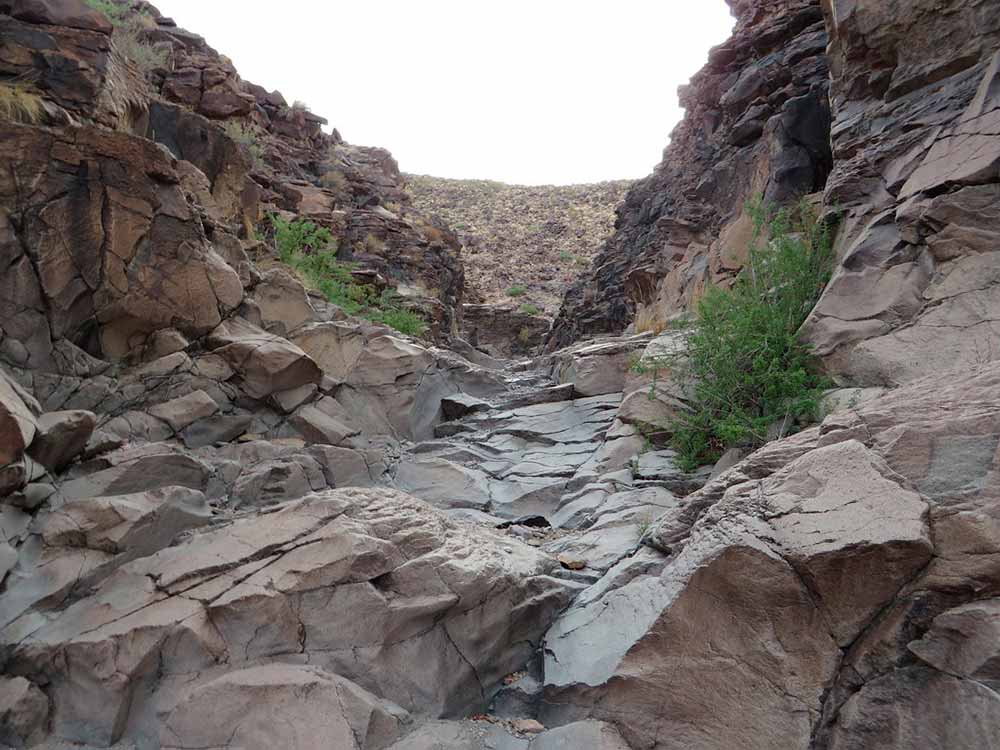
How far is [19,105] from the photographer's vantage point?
575 cm

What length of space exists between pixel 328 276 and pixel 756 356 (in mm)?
8174

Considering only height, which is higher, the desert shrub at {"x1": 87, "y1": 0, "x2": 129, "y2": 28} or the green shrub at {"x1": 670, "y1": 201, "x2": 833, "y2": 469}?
the desert shrub at {"x1": 87, "y1": 0, "x2": 129, "y2": 28}

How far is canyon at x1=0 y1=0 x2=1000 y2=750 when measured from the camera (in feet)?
8.20

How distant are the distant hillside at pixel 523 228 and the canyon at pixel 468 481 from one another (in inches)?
650

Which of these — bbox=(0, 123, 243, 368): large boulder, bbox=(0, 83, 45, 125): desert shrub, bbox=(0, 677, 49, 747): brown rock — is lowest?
bbox=(0, 677, 49, 747): brown rock

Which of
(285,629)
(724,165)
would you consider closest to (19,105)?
(285,629)

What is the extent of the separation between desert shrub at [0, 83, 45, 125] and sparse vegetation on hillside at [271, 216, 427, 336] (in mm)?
4456

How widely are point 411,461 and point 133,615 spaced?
4.17 m

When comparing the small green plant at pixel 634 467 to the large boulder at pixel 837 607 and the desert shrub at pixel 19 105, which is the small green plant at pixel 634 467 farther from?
the desert shrub at pixel 19 105

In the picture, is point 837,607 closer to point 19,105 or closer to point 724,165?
point 19,105

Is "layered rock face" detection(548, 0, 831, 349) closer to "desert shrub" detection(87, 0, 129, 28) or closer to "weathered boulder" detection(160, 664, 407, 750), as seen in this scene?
"weathered boulder" detection(160, 664, 407, 750)

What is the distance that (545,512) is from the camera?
239 inches

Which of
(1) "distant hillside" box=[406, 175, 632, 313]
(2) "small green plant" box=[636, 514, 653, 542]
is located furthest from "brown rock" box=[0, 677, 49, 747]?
(1) "distant hillside" box=[406, 175, 632, 313]

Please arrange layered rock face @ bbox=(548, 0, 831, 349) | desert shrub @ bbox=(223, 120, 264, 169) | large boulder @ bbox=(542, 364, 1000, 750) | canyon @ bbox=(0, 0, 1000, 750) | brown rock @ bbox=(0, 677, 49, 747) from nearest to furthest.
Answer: large boulder @ bbox=(542, 364, 1000, 750), canyon @ bbox=(0, 0, 1000, 750), brown rock @ bbox=(0, 677, 49, 747), layered rock face @ bbox=(548, 0, 831, 349), desert shrub @ bbox=(223, 120, 264, 169)
